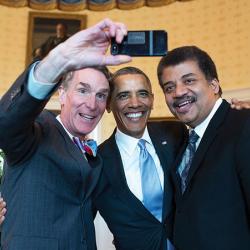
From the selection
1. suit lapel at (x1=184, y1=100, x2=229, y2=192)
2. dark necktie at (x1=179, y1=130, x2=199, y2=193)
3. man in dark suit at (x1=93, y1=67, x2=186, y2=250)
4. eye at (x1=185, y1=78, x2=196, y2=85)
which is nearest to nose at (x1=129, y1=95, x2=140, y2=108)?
man in dark suit at (x1=93, y1=67, x2=186, y2=250)

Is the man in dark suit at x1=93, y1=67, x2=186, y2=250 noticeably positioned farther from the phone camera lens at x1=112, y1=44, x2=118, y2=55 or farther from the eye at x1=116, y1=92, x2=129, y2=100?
the phone camera lens at x1=112, y1=44, x2=118, y2=55

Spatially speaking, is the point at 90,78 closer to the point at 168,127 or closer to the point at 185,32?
the point at 168,127

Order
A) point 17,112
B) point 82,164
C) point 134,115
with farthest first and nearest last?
point 134,115 < point 82,164 < point 17,112

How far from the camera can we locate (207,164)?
227cm

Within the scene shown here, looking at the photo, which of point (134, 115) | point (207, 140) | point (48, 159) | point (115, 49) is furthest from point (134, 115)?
point (115, 49)

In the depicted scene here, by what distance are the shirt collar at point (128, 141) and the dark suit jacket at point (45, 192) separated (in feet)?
2.98

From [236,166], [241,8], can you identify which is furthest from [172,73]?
[241,8]

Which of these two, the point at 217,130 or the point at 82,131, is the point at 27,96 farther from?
the point at 217,130

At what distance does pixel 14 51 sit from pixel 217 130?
6962 mm

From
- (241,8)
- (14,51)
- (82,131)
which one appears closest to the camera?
(82,131)

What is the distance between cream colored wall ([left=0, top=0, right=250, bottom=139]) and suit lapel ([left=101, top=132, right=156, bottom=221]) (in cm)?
486

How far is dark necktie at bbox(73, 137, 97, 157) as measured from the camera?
8.19ft

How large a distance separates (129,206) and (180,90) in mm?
900

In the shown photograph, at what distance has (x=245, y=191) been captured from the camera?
2.05 m
